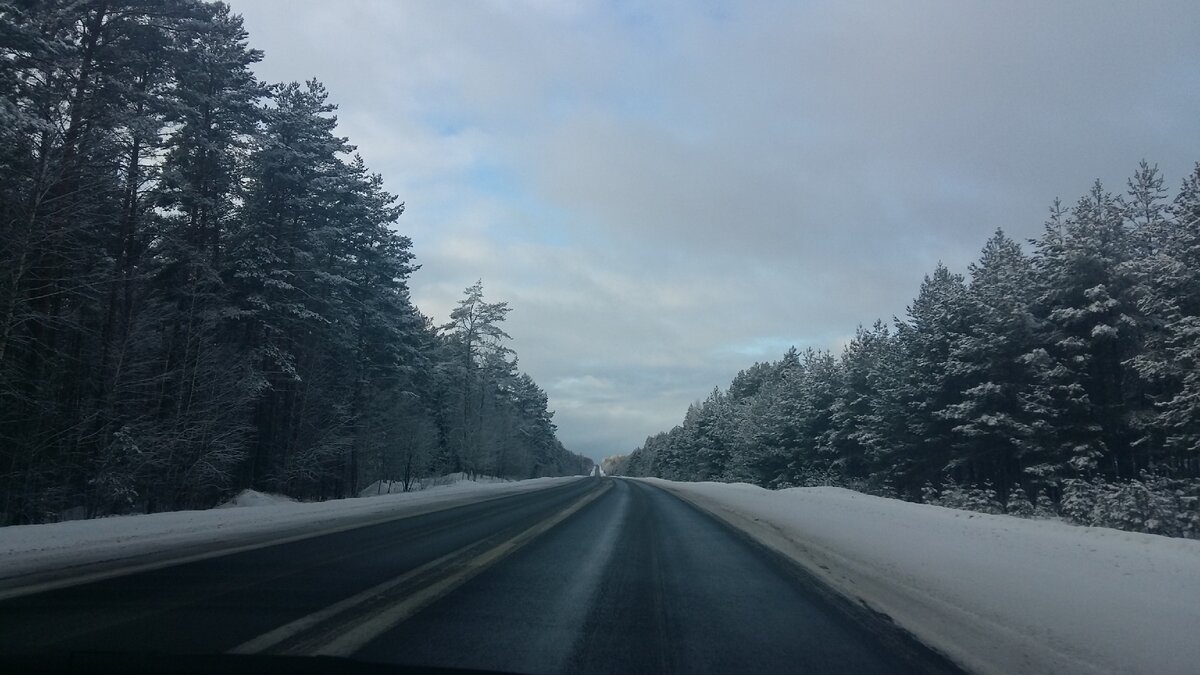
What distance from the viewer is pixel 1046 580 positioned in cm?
884

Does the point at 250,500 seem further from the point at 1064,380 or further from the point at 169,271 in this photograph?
the point at 1064,380

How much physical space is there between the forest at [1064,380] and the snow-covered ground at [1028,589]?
→ 13.8 m

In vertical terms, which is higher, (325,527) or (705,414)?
(705,414)

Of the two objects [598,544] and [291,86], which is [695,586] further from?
[291,86]

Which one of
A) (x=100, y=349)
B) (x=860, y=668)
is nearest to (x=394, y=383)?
(x=100, y=349)

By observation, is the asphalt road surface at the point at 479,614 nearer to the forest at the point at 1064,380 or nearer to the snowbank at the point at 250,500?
the snowbank at the point at 250,500

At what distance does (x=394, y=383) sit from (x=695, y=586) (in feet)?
127

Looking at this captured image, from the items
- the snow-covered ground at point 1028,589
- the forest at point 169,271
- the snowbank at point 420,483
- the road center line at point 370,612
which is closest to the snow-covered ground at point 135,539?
the road center line at point 370,612

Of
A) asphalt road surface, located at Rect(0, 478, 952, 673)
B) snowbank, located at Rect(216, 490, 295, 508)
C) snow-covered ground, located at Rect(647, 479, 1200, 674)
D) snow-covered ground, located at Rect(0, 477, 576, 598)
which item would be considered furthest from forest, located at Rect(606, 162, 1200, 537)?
snowbank, located at Rect(216, 490, 295, 508)

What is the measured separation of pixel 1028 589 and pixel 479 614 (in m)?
6.08

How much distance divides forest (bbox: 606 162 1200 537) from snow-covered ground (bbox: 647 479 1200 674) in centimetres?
1380

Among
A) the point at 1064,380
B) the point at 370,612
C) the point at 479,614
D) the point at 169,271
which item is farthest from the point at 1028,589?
the point at 1064,380

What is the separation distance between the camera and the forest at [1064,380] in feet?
95.4

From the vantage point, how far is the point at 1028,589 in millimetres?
8492
